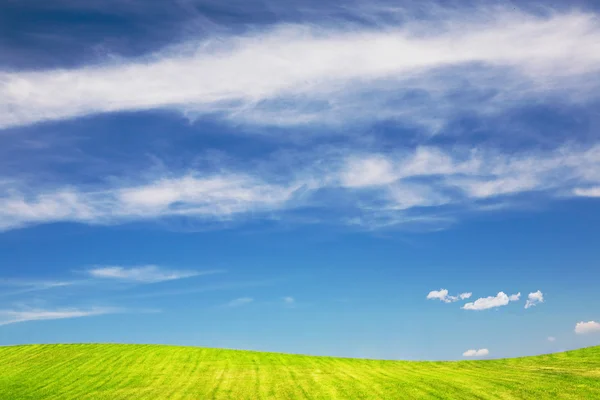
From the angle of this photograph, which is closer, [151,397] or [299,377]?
[151,397]

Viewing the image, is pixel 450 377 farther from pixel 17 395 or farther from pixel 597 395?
pixel 17 395

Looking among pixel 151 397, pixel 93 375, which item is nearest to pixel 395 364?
pixel 151 397

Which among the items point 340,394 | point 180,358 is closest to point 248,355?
point 180,358

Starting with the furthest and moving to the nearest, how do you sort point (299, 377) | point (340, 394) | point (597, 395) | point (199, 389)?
1. point (299, 377)
2. point (199, 389)
3. point (340, 394)
4. point (597, 395)

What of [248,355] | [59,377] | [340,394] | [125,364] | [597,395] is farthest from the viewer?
[248,355]

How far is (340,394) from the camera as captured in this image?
4644cm

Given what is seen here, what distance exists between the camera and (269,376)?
184 feet

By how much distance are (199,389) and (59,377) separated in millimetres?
18971

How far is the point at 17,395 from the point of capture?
52844 millimetres

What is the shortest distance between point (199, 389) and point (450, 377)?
2393 centimetres

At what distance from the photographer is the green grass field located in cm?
4609

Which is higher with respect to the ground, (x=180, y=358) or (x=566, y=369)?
(x=180, y=358)

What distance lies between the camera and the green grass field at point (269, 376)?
46094mm

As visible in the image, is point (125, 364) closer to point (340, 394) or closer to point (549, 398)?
point (340, 394)
